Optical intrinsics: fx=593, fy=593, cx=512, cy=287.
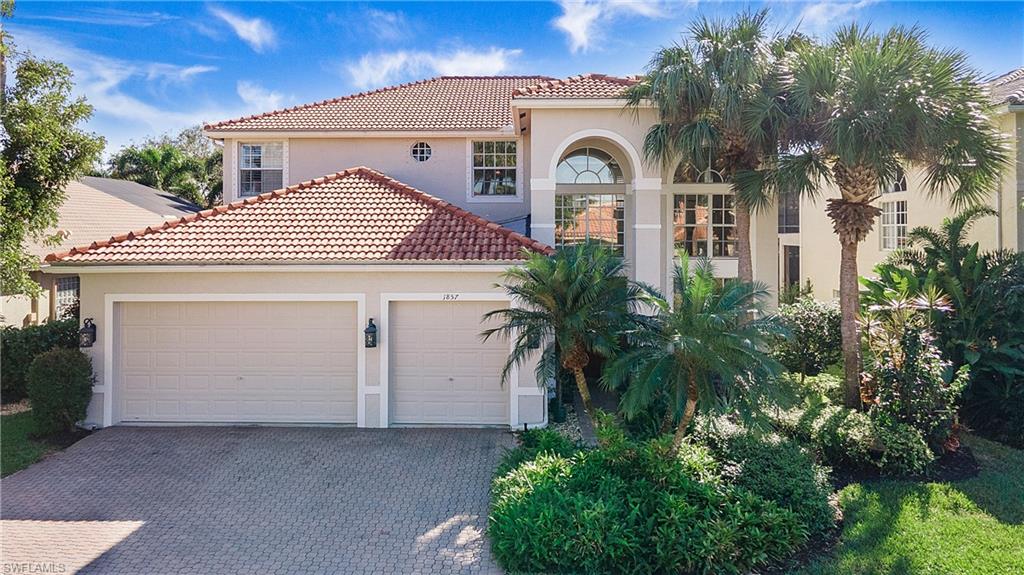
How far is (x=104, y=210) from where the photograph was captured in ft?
70.7

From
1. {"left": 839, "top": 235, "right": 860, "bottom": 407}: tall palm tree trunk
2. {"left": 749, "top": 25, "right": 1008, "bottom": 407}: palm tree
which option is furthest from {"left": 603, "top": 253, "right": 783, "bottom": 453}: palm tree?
{"left": 839, "top": 235, "right": 860, "bottom": 407}: tall palm tree trunk

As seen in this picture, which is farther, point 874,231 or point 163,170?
point 163,170

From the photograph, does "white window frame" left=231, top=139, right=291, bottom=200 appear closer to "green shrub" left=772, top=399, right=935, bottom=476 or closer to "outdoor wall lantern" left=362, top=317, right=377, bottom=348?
"outdoor wall lantern" left=362, top=317, right=377, bottom=348

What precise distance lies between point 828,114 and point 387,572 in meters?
10.9

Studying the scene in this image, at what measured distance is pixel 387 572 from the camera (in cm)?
664

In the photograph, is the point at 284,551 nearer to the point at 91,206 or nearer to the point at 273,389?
the point at 273,389

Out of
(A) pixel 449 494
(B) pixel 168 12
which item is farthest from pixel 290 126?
(A) pixel 449 494

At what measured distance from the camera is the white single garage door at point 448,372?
11.8 m

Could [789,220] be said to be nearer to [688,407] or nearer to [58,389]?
[688,407]

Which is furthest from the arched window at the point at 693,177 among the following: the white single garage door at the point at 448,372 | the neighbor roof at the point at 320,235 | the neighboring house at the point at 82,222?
the neighboring house at the point at 82,222

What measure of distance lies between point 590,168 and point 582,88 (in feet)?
9.10

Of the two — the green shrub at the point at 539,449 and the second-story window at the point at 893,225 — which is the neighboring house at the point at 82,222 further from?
the second-story window at the point at 893,225

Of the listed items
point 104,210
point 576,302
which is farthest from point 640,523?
point 104,210

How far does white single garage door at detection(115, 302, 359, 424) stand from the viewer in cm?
1182
